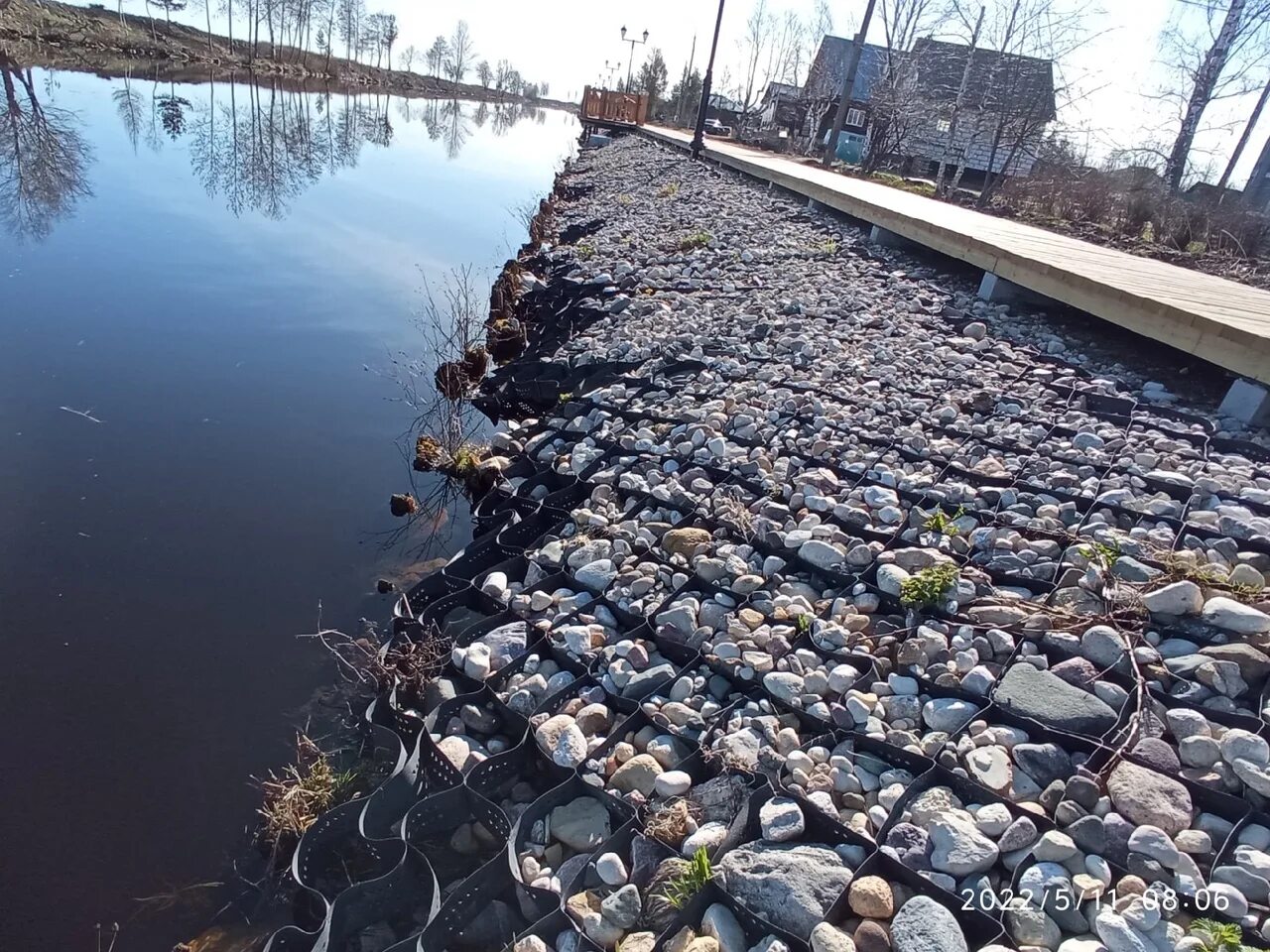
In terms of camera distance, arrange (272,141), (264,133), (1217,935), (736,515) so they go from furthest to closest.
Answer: (264,133) → (272,141) → (736,515) → (1217,935)

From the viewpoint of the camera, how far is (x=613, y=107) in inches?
1352

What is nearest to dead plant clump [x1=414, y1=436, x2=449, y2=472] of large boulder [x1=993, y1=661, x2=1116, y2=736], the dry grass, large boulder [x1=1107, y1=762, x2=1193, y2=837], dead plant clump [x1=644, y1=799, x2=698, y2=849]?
the dry grass

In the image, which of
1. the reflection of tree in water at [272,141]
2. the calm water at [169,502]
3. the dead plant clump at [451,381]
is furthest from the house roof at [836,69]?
the dead plant clump at [451,381]

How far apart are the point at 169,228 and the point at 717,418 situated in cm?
1150

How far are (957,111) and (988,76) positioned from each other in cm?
194

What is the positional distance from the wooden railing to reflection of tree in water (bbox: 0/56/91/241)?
20.4 metres

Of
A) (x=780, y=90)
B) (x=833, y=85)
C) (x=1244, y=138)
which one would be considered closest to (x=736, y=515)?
(x=1244, y=138)

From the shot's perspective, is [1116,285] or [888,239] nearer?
[1116,285]

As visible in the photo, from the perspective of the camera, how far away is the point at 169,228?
12.3 m

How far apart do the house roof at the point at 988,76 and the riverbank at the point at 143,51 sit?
1349 inches

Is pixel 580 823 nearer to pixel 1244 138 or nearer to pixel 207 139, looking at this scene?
pixel 1244 138

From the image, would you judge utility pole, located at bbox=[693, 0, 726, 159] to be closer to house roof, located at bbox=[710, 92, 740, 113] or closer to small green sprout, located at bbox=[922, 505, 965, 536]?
small green sprout, located at bbox=[922, 505, 965, 536]

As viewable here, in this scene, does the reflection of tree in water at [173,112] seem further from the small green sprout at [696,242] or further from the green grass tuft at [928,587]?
the green grass tuft at [928,587]

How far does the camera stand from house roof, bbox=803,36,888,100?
3266 centimetres
